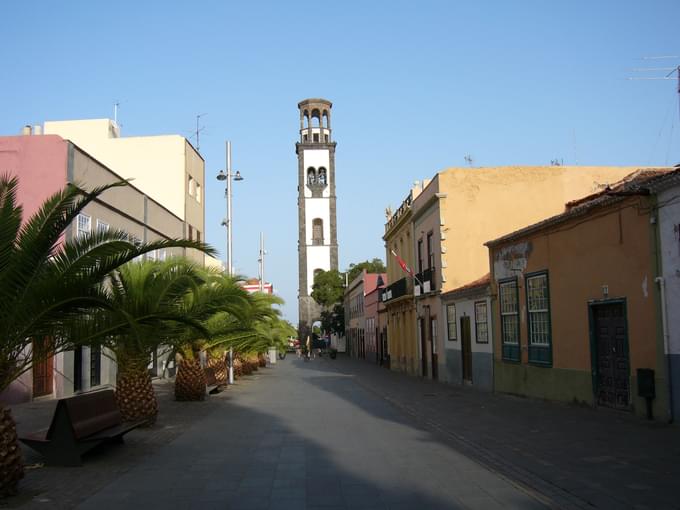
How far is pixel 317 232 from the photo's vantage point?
7775 centimetres

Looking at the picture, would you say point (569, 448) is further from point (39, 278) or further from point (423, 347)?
point (423, 347)

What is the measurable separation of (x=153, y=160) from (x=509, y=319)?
22.4 m

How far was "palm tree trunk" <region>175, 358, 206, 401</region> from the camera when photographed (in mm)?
19500

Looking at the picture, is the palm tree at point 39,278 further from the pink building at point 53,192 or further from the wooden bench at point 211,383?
the wooden bench at point 211,383

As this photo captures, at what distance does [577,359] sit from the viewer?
15516 mm

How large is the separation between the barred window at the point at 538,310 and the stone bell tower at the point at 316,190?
5835 centimetres

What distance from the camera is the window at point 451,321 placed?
25.8 meters

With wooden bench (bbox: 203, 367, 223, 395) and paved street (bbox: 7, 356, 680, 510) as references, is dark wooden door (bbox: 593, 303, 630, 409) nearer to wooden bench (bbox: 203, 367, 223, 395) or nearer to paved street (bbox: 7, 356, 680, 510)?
paved street (bbox: 7, 356, 680, 510)

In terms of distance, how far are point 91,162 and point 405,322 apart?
19.8 m

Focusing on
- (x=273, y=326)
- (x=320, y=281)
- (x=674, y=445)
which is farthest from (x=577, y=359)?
(x=320, y=281)

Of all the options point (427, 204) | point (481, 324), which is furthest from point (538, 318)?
point (427, 204)

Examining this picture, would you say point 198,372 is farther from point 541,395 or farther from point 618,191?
point 618,191

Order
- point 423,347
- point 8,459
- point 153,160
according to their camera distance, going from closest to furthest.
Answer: point 8,459, point 423,347, point 153,160

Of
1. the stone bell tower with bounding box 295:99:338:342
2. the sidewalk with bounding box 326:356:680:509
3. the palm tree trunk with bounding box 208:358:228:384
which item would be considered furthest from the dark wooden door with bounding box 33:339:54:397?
the stone bell tower with bounding box 295:99:338:342
